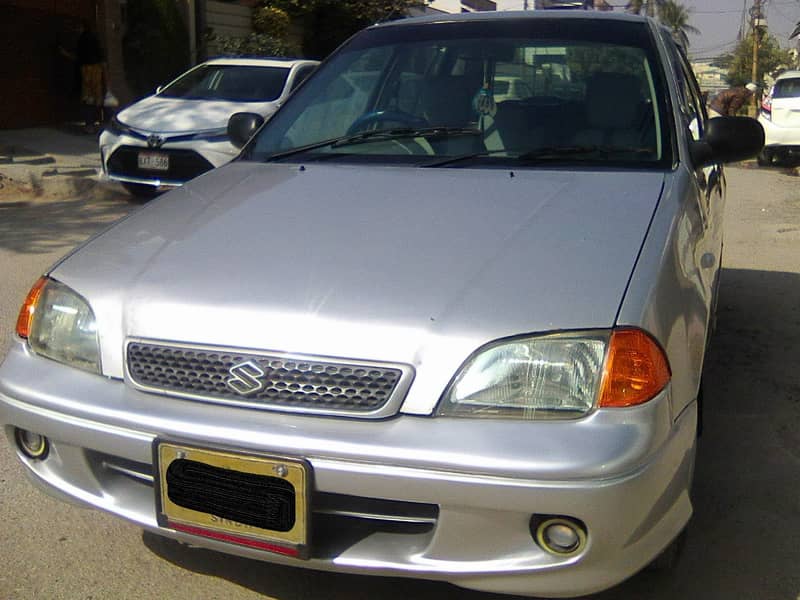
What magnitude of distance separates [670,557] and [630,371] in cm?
75

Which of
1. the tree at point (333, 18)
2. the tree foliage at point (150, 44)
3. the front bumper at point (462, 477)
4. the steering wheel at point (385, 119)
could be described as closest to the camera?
the front bumper at point (462, 477)

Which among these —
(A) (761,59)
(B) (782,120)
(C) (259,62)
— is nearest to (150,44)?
(C) (259,62)

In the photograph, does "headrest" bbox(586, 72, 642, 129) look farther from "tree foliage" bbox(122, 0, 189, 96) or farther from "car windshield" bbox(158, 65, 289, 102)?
"tree foliage" bbox(122, 0, 189, 96)

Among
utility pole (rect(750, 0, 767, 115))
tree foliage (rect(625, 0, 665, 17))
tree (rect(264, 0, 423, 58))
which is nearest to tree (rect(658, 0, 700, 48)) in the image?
tree foliage (rect(625, 0, 665, 17))

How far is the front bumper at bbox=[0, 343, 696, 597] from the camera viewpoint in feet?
6.92

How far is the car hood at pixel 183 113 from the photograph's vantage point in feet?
31.2

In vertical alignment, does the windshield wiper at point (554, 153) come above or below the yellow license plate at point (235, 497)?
above

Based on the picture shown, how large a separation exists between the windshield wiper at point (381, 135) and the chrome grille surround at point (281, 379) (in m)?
1.42

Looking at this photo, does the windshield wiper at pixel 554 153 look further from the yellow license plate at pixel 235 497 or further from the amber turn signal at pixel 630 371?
the yellow license plate at pixel 235 497

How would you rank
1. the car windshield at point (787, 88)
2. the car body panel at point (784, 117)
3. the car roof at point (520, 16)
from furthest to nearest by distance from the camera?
the car windshield at point (787, 88) < the car body panel at point (784, 117) < the car roof at point (520, 16)

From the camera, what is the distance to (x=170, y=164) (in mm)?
9281

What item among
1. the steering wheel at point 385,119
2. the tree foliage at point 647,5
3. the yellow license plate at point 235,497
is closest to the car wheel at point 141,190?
the steering wheel at point 385,119

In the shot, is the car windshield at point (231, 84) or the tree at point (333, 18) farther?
the tree at point (333, 18)

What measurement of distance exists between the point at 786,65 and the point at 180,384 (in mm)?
64623
